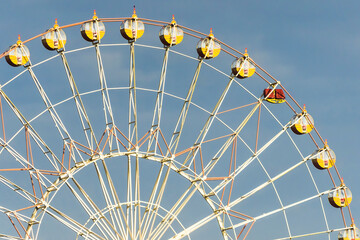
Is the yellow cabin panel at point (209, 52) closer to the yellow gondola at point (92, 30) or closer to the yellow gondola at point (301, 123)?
the yellow gondola at point (92, 30)

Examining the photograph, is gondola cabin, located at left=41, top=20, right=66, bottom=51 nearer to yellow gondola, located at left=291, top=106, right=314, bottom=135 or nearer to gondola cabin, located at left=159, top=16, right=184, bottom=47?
gondola cabin, located at left=159, top=16, right=184, bottom=47

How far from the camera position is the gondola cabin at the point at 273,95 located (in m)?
50.8

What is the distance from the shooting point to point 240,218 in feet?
160

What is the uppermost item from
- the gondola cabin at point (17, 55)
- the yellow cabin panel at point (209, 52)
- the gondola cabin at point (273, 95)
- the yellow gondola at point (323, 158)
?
the yellow cabin panel at point (209, 52)

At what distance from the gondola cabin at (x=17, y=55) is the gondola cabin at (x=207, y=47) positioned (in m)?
8.31

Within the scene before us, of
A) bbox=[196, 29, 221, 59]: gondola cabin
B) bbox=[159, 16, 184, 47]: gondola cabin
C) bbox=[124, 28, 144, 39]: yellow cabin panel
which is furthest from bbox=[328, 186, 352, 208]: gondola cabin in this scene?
bbox=[124, 28, 144, 39]: yellow cabin panel

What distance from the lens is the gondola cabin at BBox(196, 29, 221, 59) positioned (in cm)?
4944

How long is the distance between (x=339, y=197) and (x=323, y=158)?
6.95 feet

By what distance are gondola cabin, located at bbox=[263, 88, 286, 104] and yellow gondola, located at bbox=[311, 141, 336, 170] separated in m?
3.55

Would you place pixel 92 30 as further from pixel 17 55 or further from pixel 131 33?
pixel 17 55

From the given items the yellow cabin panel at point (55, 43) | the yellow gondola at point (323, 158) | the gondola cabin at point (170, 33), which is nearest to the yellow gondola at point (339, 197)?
the yellow gondola at point (323, 158)

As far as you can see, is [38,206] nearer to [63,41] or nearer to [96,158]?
[96,158]

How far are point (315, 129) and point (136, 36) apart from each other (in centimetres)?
1040

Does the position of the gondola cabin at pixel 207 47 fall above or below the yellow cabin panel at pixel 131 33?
above
